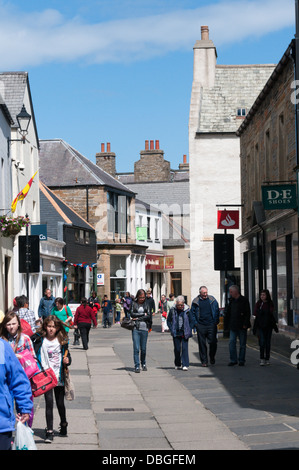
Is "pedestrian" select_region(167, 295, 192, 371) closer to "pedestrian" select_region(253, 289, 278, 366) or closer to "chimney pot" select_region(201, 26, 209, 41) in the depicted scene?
"pedestrian" select_region(253, 289, 278, 366)

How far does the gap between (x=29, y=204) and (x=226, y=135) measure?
11.3 m

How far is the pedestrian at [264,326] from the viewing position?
18.0 m

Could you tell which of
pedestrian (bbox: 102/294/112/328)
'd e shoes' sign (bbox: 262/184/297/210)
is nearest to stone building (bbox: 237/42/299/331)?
'd e shoes' sign (bbox: 262/184/297/210)

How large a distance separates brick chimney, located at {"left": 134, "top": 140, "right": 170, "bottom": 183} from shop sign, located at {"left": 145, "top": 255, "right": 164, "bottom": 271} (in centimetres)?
1198

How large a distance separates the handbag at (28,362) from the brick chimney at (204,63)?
3577 centimetres

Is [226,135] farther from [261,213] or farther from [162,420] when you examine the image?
[162,420]

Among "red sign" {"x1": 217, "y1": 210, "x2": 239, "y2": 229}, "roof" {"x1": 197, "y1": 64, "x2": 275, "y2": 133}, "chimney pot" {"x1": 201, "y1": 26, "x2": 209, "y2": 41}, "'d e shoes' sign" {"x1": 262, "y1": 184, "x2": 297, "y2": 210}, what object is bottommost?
"'d e shoes' sign" {"x1": 262, "y1": 184, "x2": 297, "y2": 210}

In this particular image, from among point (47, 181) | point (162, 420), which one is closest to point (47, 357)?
point (162, 420)

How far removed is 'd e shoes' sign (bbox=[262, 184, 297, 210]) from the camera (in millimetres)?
19797

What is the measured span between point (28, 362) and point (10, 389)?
2.57m

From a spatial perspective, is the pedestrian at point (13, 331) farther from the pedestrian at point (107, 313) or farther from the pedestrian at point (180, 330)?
the pedestrian at point (107, 313)

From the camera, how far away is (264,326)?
1812cm
